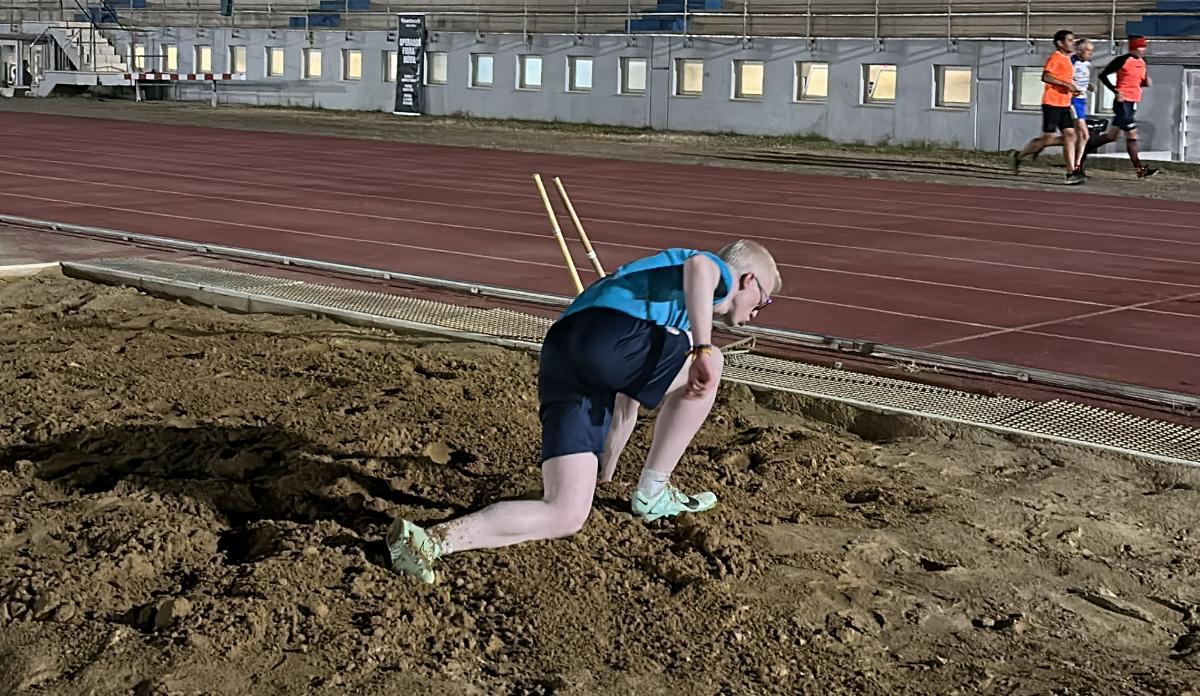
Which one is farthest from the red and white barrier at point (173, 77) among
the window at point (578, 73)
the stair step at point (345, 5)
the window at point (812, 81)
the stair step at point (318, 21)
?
the window at point (812, 81)

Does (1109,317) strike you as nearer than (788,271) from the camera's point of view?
Result: Yes

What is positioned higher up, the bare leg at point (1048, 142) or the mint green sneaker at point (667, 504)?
the bare leg at point (1048, 142)

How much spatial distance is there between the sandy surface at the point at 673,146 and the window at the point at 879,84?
124cm

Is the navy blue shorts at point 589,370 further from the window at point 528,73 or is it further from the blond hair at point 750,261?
the window at point 528,73

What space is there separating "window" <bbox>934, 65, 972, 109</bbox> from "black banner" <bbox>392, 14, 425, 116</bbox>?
519 inches

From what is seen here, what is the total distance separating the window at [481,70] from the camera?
3541 centimetres

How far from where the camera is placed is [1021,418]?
6824 mm

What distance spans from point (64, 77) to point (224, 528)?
3735cm

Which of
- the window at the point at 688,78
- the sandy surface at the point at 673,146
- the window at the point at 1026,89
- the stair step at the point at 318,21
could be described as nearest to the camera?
the sandy surface at the point at 673,146

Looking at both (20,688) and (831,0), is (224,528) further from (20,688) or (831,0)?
(831,0)

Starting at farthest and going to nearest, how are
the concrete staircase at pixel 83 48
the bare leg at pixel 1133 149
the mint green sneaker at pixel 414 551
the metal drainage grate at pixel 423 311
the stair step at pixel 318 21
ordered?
the concrete staircase at pixel 83 48 < the stair step at pixel 318 21 < the bare leg at pixel 1133 149 < the metal drainage grate at pixel 423 311 < the mint green sneaker at pixel 414 551

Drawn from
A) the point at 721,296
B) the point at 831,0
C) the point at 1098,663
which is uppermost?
the point at 831,0

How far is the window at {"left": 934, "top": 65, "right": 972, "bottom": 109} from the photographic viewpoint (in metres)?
27.3

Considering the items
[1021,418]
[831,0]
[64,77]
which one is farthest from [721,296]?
[64,77]
